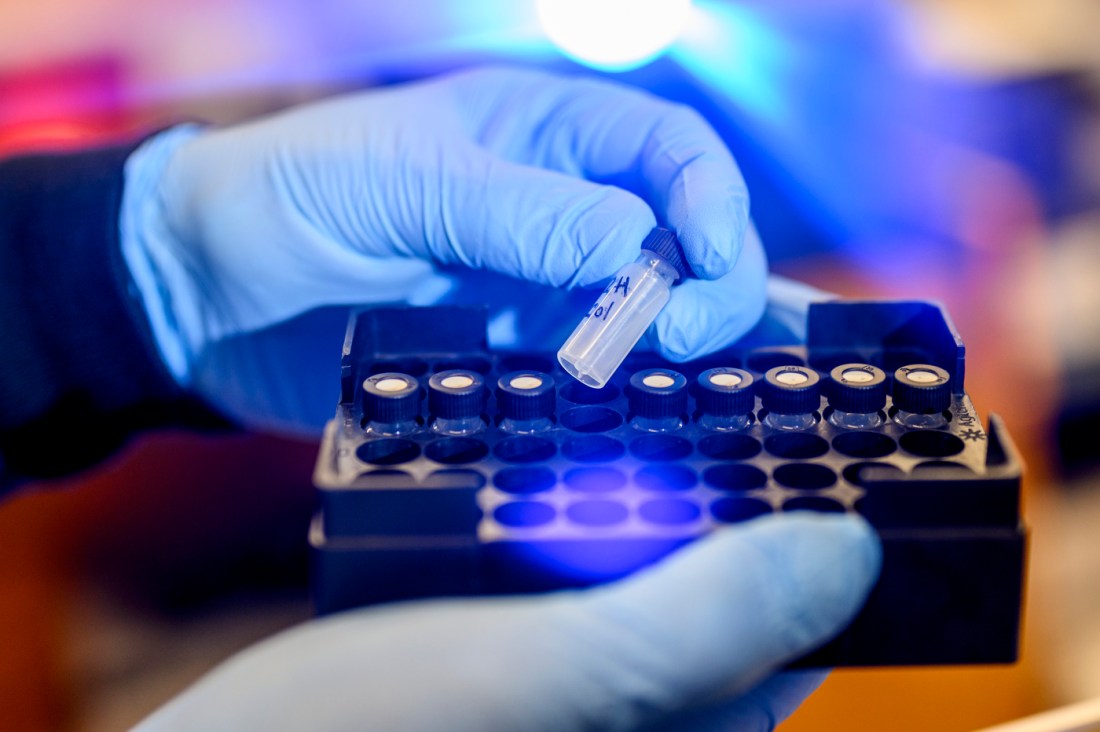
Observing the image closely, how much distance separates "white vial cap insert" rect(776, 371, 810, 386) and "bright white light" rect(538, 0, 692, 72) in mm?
994

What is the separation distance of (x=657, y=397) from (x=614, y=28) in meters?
1.10

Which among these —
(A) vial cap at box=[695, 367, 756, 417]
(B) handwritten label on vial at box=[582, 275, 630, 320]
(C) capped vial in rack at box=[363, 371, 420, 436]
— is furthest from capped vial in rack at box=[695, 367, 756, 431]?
Result: (C) capped vial in rack at box=[363, 371, 420, 436]

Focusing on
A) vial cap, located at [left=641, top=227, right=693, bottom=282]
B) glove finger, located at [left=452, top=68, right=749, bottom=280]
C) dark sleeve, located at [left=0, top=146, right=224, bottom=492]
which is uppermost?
glove finger, located at [left=452, top=68, right=749, bottom=280]

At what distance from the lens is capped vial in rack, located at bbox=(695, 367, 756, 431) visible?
→ 764 millimetres

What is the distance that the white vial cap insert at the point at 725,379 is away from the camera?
0.78 m

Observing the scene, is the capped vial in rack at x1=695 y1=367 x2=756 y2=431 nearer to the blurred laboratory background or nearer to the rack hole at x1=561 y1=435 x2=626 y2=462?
the rack hole at x1=561 y1=435 x2=626 y2=462

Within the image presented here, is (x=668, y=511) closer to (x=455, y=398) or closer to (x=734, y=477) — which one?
(x=734, y=477)

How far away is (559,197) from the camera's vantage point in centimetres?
93

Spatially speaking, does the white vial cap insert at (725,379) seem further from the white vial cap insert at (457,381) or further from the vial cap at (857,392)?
the white vial cap insert at (457,381)

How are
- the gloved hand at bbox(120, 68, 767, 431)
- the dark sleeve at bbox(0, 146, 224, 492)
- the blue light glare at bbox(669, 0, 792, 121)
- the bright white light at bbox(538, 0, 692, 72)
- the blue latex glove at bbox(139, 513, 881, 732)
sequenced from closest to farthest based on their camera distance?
the blue latex glove at bbox(139, 513, 881, 732)
the gloved hand at bbox(120, 68, 767, 431)
the dark sleeve at bbox(0, 146, 224, 492)
the bright white light at bbox(538, 0, 692, 72)
the blue light glare at bbox(669, 0, 792, 121)

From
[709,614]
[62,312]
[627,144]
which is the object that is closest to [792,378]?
[709,614]

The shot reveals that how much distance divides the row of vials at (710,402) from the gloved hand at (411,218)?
108mm

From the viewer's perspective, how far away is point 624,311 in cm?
85

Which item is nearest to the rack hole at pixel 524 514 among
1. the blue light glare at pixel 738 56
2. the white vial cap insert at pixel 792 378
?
the white vial cap insert at pixel 792 378
